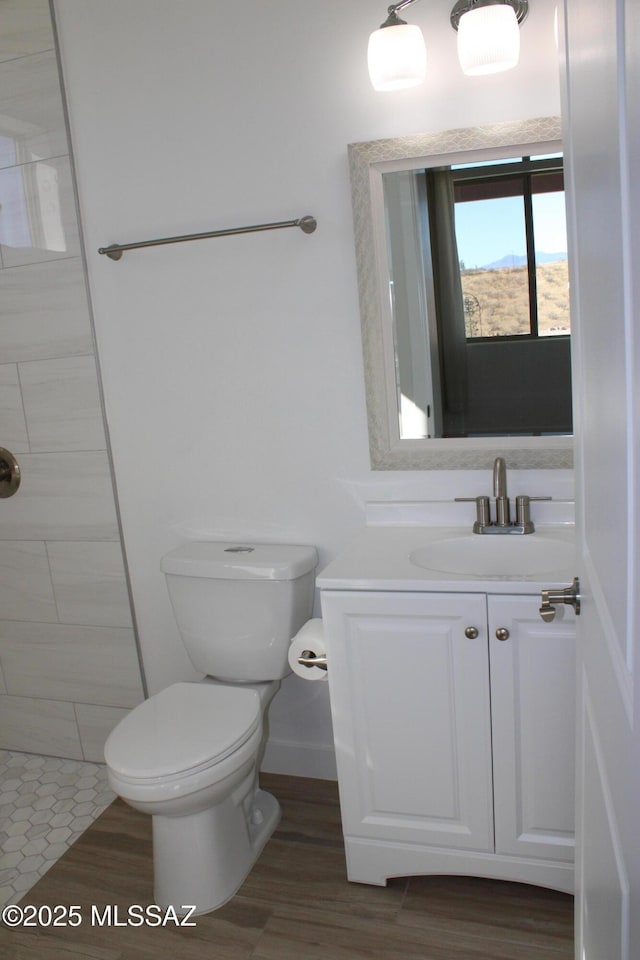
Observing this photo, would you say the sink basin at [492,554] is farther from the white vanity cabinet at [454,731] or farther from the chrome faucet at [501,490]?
the white vanity cabinet at [454,731]

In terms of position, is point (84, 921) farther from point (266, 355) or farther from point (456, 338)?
point (456, 338)

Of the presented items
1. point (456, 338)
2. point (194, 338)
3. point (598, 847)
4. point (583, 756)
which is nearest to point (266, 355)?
point (194, 338)

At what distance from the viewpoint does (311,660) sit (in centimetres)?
202

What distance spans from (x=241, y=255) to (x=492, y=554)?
3.47 ft

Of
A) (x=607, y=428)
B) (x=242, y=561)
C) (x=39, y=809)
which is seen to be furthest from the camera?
(x=39, y=809)

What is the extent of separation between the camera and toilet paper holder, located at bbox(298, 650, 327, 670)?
2.01 metres

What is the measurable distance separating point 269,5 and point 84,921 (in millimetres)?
2349

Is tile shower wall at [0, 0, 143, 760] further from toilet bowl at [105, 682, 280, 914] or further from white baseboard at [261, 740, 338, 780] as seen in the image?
toilet bowl at [105, 682, 280, 914]

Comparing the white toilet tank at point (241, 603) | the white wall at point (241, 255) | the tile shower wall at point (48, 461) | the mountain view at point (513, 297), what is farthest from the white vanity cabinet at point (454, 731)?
the tile shower wall at point (48, 461)

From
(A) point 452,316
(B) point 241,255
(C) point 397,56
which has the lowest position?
(A) point 452,316

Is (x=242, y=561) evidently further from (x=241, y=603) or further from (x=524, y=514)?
(x=524, y=514)

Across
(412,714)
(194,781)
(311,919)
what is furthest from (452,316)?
(311,919)

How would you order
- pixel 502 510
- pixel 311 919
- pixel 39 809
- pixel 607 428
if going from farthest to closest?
pixel 39 809
pixel 502 510
pixel 311 919
pixel 607 428

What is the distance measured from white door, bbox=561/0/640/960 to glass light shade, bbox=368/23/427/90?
88 centimetres
